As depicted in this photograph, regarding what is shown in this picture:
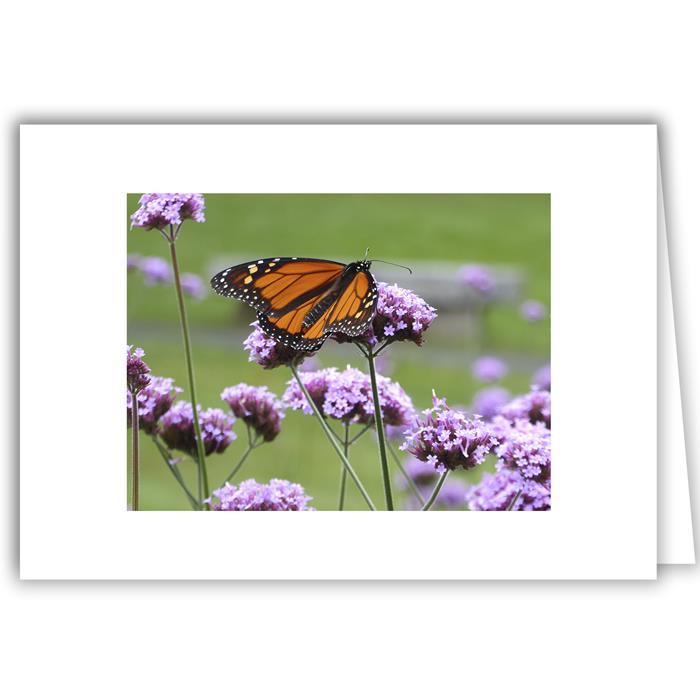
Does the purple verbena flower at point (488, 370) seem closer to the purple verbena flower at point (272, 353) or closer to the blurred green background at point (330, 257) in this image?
the blurred green background at point (330, 257)

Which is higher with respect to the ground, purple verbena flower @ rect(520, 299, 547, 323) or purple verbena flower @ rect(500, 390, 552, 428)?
purple verbena flower @ rect(520, 299, 547, 323)

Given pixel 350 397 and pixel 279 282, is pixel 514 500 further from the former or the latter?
pixel 279 282

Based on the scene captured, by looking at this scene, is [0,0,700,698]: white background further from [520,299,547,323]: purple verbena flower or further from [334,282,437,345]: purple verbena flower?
[334,282,437,345]: purple verbena flower

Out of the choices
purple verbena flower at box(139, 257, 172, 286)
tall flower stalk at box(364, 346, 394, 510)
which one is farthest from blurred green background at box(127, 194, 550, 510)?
tall flower stalk at box(364, 346, 394, 510)

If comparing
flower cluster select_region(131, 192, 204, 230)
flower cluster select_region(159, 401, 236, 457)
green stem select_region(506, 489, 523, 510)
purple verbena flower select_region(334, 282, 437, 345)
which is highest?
flower cluster select_region(131, 192, 204, 230)
